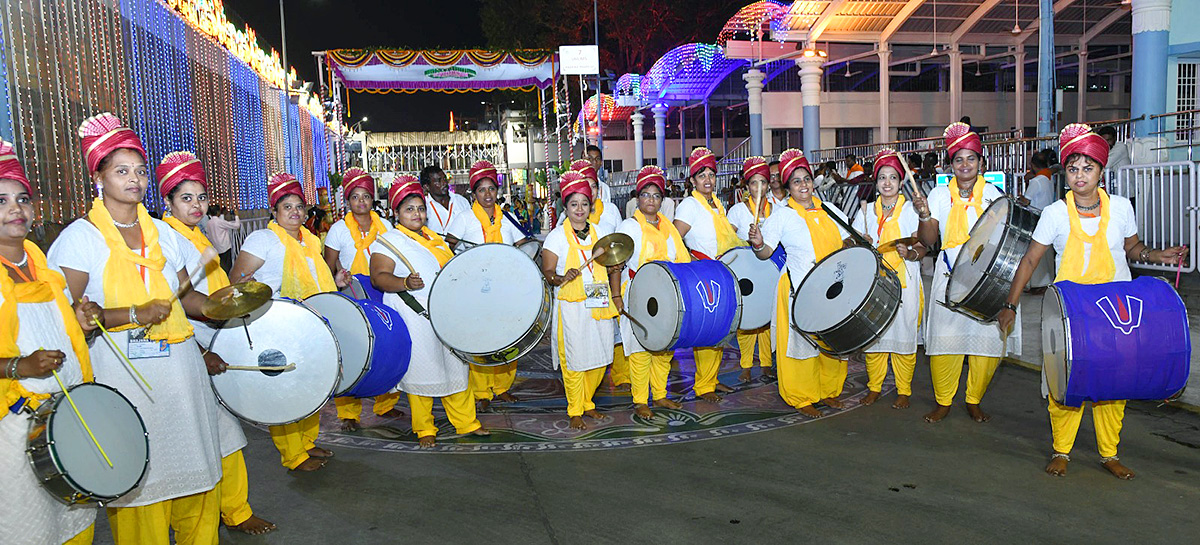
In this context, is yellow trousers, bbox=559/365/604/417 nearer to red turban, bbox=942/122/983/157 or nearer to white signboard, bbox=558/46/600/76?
red turban, bbox=942/122/983/157

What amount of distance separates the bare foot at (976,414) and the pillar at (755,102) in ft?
66.0

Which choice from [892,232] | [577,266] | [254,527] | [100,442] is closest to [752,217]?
[892,232]

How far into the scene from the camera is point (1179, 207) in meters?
9.24

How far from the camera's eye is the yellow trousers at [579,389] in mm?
5844

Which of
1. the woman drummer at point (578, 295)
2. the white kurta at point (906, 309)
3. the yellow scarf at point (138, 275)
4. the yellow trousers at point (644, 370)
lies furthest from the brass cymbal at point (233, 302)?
the white kurta at point (906, 309)

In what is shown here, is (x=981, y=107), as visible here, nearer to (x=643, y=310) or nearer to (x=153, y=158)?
(x=153, y=158)

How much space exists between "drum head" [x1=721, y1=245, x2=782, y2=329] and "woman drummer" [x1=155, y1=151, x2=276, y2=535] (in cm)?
333

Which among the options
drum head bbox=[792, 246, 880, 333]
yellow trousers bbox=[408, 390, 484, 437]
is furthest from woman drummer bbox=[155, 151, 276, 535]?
drum head bbox=[792, 246, 880, 333]

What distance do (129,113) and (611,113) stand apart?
2753 cm

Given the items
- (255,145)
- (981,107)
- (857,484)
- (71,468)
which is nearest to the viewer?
(71,468)

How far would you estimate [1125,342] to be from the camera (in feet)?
12.9

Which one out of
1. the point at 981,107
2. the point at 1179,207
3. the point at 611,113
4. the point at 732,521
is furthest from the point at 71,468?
the point at 611,113

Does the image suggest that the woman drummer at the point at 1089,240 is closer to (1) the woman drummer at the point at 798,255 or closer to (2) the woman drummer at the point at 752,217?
(1) the woman drummer at the point at 798,255

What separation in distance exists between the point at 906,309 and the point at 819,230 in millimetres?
769
